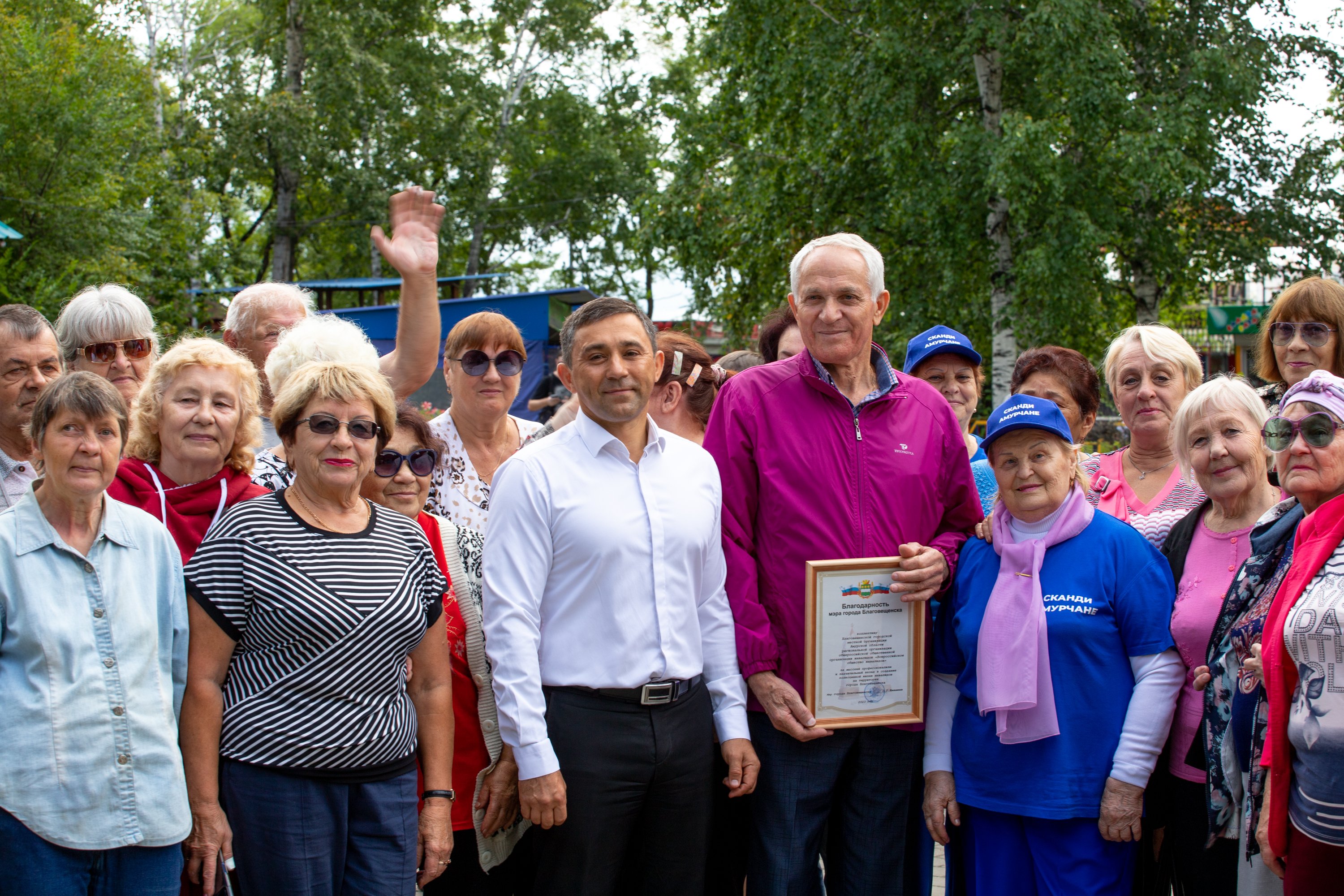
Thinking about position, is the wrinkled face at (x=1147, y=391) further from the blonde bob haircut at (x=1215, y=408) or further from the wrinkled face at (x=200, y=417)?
the wrinkled face at (x=200, y=417)

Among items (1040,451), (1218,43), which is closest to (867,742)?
(1040,451)

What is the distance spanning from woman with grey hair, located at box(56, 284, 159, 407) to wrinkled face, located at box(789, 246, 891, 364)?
8.44 ft

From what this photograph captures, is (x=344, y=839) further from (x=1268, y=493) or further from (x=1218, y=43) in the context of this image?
(x=1218, y=43)

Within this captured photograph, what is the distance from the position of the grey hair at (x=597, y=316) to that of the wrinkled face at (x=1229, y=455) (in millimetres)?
1918

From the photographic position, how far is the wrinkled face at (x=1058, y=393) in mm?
4641

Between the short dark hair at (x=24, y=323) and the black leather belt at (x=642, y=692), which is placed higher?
the short dark hair at (x=24, y=323)

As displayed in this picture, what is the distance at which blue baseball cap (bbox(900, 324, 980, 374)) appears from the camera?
5.00 meters

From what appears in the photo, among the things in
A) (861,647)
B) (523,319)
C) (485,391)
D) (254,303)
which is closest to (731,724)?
(861,647)

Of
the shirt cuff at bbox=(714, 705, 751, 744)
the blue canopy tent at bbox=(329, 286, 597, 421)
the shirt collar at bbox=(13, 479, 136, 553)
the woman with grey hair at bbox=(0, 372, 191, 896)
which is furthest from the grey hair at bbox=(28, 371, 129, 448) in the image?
the blue canopy tent at bbox=(329, 286, 597, 421)

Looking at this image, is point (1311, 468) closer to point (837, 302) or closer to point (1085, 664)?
point (1085, 664)

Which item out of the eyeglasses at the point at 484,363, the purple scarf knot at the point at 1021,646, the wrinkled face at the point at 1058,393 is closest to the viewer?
the purple scarf knot at the point at 1021,646

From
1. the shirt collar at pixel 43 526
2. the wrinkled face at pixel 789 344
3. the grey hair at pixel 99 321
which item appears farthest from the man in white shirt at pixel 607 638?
the wrinkled face at pixel 789 344

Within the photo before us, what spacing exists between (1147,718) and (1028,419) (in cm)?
100

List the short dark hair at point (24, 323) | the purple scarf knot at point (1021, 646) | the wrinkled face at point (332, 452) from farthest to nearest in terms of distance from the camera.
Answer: the short dark hair at point (24, 323) < the purple scarf knot at point (1021, 646) < the wrinkled face at point (332, 452)
